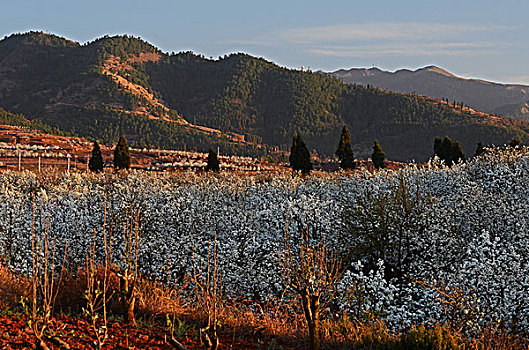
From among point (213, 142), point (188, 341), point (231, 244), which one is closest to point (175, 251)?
point (231, 244)

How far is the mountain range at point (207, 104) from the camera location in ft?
338

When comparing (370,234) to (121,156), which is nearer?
(370,234)

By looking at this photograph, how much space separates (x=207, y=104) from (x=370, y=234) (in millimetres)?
136968

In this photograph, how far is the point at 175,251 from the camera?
1459 centimetres

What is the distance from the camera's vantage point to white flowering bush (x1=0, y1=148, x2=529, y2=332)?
1047 centimetres

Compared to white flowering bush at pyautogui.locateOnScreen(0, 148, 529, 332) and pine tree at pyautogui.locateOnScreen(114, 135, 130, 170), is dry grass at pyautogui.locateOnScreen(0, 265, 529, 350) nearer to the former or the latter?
white flowering bush at pyautogui.locateOnScreen(0, 148, 529, 332)

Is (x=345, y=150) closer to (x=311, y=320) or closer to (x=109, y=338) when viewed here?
(x=311, y=320)

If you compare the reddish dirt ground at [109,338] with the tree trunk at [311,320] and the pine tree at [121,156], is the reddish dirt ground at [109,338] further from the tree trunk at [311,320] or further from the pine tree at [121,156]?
the pine tree at [121,156]

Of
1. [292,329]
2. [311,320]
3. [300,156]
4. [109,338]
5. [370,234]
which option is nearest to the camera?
[311,320]

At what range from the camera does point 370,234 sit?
567 inches

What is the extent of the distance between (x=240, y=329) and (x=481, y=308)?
5.99m

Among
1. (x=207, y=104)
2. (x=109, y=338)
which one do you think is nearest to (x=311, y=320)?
(x=109, y=338)

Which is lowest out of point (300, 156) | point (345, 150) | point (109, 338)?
point (109, 338)

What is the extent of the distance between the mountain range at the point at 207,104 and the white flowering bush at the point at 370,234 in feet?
262
